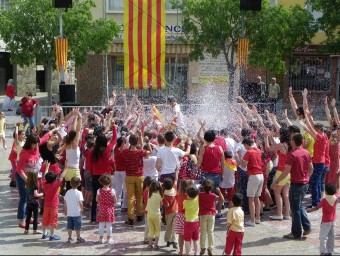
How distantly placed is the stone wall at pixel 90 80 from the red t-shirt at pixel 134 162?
20.1 m

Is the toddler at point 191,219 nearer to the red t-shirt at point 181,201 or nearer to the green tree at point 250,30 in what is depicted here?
the red t-shirt at point 181,201

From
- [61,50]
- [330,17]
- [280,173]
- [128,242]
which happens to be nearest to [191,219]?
[128,242]

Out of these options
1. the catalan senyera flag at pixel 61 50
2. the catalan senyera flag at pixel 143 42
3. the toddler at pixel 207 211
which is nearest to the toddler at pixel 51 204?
the toddler at pixel 207 211

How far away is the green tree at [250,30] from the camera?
2609 centimetres

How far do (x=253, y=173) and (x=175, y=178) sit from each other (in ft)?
4.05

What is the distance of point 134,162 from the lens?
10.6m

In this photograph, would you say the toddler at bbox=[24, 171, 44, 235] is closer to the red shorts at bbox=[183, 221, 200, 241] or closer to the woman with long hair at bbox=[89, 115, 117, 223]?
the woman with long hair at bbox=[89, 115, 117, 223]

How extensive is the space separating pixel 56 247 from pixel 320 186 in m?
5.00

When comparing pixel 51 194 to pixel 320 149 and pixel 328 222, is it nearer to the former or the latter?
pixel 328 222

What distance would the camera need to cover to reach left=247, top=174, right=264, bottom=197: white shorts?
1052cm

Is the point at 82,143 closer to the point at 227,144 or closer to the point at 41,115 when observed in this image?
the point at 227,144

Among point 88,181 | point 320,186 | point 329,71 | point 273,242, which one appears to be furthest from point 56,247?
point 329,71

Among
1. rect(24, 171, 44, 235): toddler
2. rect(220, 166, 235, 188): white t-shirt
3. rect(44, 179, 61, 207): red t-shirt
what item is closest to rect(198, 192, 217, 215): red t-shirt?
rect(220, 166, 235, 188): white t-shirt

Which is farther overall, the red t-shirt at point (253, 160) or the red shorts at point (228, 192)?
the red shorts at point (228, 192)
